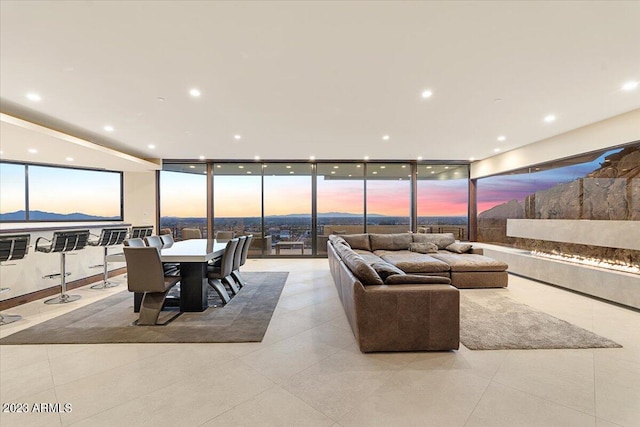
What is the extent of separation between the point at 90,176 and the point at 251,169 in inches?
158

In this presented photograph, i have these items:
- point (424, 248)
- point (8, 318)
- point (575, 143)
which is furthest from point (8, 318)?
point (575, 143)

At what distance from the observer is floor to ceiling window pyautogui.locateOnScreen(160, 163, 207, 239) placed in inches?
306

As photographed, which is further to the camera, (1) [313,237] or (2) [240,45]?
(1) [313,237]

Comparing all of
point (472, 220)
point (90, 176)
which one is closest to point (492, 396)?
point (472, 220)

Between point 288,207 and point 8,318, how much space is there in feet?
18.6

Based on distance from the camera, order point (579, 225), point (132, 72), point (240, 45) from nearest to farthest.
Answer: point (240, 45) → point (132, 72) → point (579, 225)

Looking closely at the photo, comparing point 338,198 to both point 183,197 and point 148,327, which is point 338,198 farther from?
point 148,327

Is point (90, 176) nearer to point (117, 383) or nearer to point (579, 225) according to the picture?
point (117, 383)

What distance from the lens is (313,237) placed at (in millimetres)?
7941

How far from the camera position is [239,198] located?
792 centimetres

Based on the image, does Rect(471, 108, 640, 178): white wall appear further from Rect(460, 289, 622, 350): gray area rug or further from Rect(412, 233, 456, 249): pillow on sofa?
Rect(460, 289, 622, 350): gray area rug

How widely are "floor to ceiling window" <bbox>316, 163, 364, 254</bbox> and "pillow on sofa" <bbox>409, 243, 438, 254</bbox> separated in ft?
7.17

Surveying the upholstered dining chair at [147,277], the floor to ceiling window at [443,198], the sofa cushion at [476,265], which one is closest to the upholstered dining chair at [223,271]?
the upholstered dining chair at [147,277]

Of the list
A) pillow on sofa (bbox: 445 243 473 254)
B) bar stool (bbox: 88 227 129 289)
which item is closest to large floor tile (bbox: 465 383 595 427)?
pillow on sofa (bbox: 445 243 473 254)
